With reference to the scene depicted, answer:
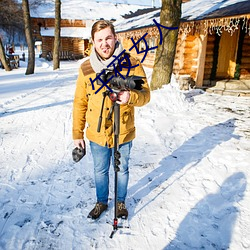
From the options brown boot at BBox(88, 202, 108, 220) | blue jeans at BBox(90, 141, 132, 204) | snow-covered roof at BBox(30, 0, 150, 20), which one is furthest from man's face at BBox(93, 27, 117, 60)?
snow-covered roof at BBox(30, 0, 150, 20)

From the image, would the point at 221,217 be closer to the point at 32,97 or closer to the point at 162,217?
the point at 162,217

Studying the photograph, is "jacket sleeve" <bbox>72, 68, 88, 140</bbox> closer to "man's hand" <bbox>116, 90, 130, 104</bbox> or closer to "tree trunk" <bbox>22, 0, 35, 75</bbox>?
"man's hand" <bbox>116, 90, 130, 104</bbox>

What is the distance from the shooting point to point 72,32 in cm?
3045

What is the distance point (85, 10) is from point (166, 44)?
1257 inches

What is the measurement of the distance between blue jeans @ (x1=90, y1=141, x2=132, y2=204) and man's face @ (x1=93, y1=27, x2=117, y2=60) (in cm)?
87

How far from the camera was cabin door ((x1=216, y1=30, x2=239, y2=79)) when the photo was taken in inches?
424

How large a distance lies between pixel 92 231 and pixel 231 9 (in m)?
8.71

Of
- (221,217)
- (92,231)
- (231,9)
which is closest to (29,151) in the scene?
(92,231)

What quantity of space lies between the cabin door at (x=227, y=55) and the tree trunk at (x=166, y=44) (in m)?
5.00

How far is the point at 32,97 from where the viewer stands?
7871mm

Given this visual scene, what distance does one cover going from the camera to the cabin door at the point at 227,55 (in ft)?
35.3

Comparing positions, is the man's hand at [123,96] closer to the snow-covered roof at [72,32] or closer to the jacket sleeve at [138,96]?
the jacket sleeve at [138,96]

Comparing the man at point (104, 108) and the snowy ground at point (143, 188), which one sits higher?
the man at point (104, 108)

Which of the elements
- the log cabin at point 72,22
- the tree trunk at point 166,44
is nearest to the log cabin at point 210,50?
the tree trunk at point 166,44
